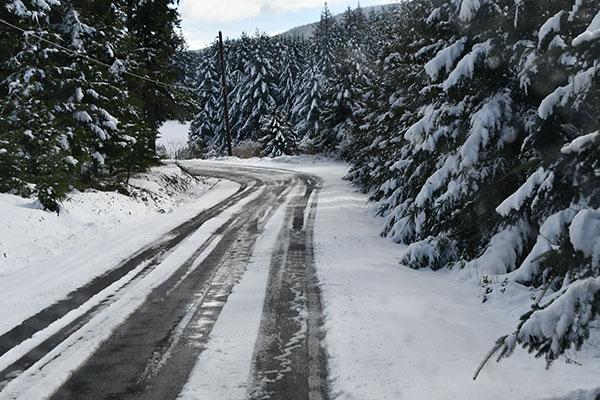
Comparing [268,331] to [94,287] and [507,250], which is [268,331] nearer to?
[94,287]

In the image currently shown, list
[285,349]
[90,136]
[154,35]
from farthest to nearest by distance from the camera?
[154,35] < [90,136] < [285,349]

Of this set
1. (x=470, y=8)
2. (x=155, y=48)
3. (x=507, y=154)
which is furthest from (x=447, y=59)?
(x=155, y=48)

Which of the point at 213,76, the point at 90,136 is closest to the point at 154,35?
the point at 90,136

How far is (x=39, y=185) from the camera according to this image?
1196 cm

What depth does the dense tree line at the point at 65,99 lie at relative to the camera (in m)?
12.1

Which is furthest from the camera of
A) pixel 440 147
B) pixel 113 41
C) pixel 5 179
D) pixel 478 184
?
pixel 113 41

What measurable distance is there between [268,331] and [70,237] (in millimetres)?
7485

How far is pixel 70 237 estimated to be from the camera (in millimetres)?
11383

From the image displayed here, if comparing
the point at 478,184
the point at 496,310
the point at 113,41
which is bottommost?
the point at 496,310

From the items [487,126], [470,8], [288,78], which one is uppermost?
[288,78]

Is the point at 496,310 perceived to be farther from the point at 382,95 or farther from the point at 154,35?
the point at 154,35

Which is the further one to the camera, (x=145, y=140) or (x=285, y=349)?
(x=145, y=140)

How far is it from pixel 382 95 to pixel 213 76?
174 ft

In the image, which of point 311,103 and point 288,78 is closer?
point 311,103
